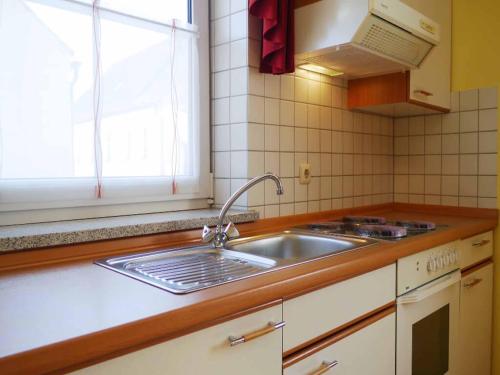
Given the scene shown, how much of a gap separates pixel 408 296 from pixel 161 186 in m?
0.94

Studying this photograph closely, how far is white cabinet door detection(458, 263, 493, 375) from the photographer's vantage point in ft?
6.05

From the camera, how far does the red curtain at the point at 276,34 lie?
5.20 ft

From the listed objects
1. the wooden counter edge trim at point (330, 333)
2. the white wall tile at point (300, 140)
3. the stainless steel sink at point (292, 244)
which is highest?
the white wall tile at point (300, 140)

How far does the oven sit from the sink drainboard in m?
0.54

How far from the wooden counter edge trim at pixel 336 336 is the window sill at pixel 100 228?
1.87 ft

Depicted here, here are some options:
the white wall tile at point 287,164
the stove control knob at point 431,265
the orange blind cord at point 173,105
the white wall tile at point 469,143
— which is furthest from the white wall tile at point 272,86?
the white wall tile at point 469,143

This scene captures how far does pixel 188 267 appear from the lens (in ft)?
3.74

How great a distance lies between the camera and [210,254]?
1.32 metres

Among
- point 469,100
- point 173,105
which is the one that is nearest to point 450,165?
point 469,100

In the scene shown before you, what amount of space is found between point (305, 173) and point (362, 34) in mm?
624

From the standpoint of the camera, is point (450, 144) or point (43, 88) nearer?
point (43, 88)

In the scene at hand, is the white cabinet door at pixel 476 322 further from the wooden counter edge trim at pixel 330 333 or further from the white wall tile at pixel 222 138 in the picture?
the white wall tile at pixel 222 138

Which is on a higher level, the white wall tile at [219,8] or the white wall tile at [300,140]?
the white wall tile at [219,8]

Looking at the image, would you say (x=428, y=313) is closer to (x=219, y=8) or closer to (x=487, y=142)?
(x=487, y=142)
